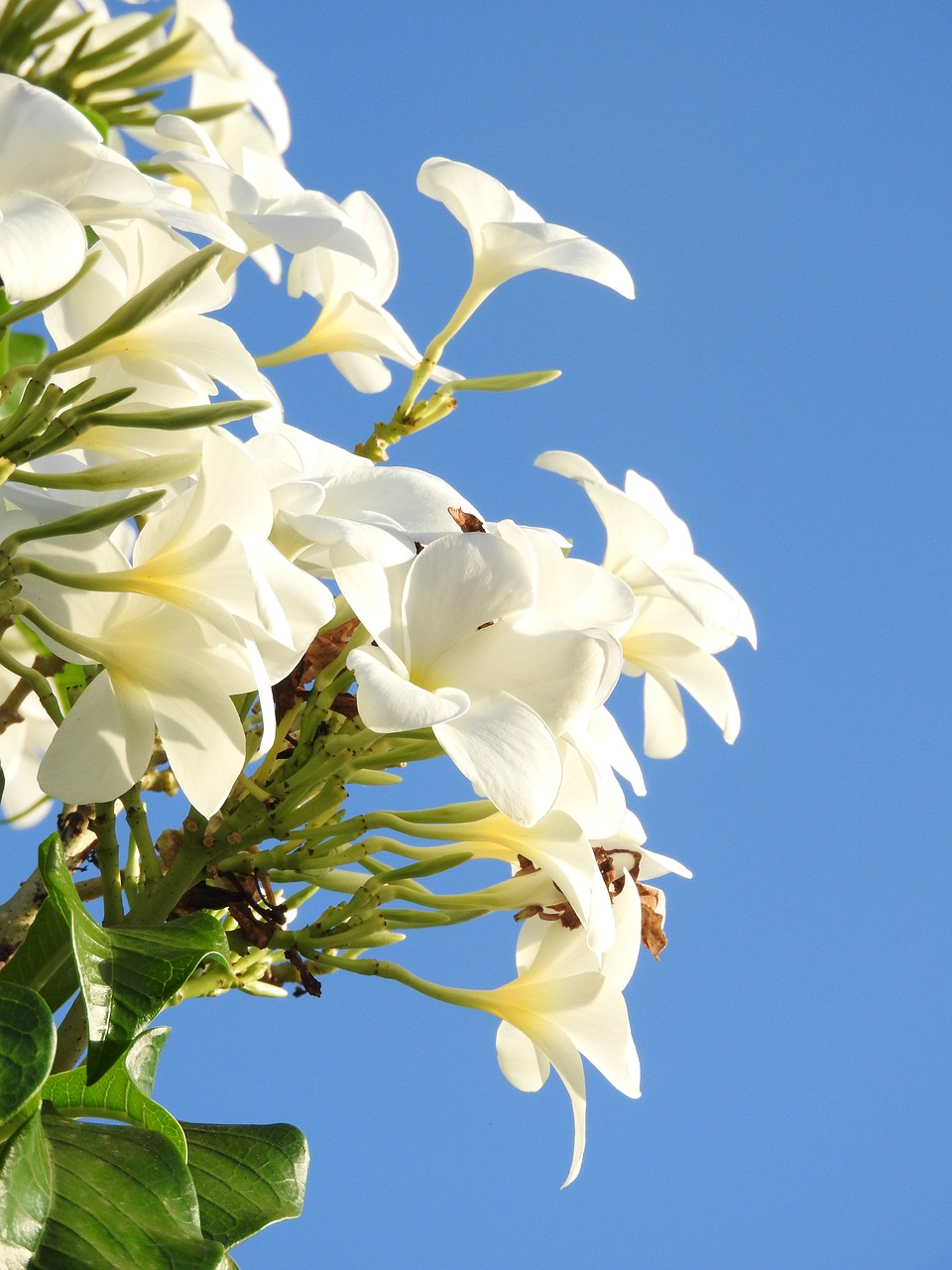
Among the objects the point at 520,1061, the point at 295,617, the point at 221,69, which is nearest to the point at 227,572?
the point at 295,617

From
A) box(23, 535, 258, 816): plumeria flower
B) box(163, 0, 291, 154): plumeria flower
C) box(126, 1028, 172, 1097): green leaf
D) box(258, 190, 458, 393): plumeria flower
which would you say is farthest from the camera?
box(163, 0, 291, 154): plumeria flower

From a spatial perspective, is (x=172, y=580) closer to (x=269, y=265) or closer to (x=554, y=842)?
(x=554, y=842)

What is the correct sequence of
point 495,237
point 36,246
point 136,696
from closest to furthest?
point 36,246 < point 136,696 < point 495,237

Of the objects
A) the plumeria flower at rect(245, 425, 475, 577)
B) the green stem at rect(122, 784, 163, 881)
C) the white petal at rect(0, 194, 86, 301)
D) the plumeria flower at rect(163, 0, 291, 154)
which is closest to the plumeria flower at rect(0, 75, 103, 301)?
the white petal at rect(0, 194, 86, 301)

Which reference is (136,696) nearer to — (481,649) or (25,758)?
(481,649)

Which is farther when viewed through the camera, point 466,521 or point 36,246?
point 466,521

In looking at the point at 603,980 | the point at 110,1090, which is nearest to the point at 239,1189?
the point at 110,1090

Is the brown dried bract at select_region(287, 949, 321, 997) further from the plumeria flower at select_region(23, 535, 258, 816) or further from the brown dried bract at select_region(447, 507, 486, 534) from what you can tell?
the brown dried bract at select_region(447, 507, 486, 534)
